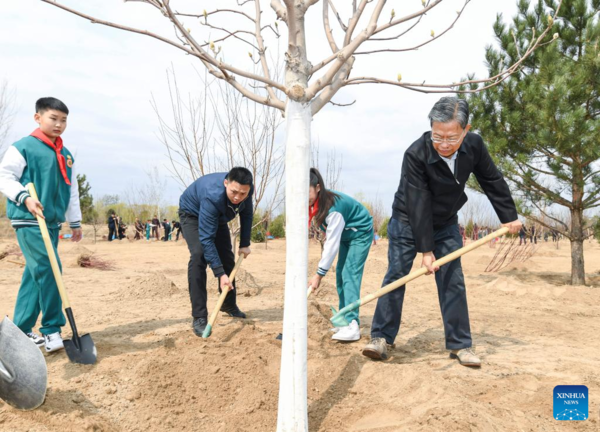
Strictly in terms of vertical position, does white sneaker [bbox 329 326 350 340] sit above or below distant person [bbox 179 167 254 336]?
below

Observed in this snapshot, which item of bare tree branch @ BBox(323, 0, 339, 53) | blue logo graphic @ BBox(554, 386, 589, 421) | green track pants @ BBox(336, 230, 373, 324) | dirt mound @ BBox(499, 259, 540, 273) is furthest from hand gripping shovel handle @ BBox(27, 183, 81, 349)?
dirt mound @ BBox(499, 259, 540, 273)

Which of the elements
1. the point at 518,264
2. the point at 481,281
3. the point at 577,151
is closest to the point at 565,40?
the point at 577,151

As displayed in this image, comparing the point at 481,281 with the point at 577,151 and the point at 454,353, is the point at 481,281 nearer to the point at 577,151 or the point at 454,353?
the point at 577,151

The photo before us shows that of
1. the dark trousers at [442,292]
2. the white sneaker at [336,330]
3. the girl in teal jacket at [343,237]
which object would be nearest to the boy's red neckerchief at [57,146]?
the girl in teal jacket at [343,237]

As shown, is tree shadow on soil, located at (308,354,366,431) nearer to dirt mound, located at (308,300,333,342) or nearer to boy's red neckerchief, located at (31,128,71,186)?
dirt mound, located at (308,300,333,342)

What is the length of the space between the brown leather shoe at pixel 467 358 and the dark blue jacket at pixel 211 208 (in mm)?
1761

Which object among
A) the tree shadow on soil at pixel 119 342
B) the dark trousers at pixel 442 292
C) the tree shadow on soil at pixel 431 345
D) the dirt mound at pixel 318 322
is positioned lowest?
the tree shadow on soil at pixel 431 345

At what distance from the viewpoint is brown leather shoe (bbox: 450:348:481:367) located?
115 inches

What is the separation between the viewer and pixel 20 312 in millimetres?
2957

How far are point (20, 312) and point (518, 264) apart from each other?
10.9 meters

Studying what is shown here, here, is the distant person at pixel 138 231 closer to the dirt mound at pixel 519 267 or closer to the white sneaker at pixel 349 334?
the dirt mound at pixel 519 267

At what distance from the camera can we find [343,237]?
3.59 m

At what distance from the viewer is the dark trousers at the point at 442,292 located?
9.84ft

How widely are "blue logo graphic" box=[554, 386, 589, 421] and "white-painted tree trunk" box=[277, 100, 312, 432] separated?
1297 millimetres
